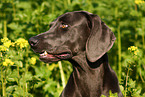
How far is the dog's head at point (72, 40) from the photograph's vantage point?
120 inches

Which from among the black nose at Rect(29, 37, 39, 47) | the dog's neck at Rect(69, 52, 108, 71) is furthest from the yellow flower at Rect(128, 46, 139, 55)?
the black nose at Rect(29, 37, 39, 47)

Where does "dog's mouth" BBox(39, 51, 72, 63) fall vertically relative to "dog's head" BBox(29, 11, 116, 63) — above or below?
below

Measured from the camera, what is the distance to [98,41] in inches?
121

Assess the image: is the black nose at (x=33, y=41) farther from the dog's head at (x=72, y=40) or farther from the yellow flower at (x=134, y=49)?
the yellow flower at (x=134, y=49)

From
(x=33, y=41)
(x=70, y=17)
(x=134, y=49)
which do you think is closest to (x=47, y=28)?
(x=70, y=17)

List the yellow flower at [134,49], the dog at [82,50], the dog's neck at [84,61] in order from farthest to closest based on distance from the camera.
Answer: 1. the dog's neck at [84,61]
2. the dog at [82,50]
3. the yellow flower at [134,49]

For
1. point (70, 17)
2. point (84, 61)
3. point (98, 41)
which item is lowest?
point (84, 61)

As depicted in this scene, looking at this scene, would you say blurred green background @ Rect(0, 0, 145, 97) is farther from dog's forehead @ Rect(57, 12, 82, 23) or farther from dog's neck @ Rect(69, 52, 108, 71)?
dog's forehead @ Rect(57, 12, 82, 23)

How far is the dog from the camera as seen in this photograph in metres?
3.05

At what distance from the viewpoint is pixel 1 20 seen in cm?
559

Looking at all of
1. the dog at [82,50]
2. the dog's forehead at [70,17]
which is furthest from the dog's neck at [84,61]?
the dog's forehead at [70,17]

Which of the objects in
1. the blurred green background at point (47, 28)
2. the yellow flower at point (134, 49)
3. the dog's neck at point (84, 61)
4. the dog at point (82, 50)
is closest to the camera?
the yellow flower at point (134, 49)

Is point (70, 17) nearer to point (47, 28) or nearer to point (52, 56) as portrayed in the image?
point (52, 56)

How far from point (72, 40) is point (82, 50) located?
0.21 metres
